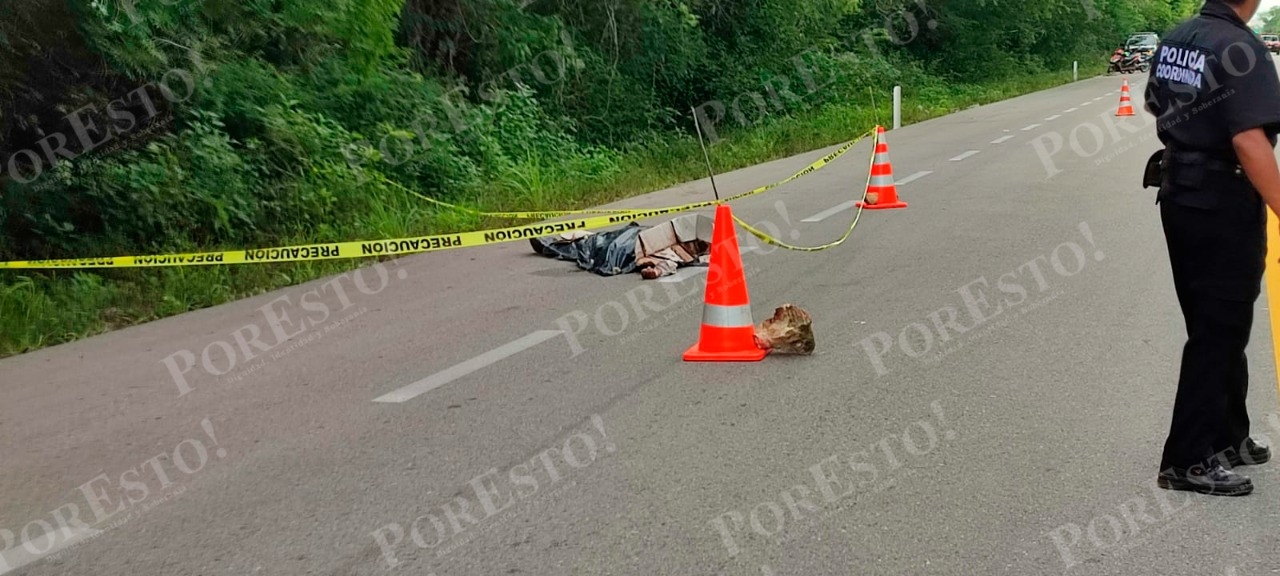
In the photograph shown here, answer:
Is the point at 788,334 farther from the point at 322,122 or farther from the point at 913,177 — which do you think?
the point at 913,177

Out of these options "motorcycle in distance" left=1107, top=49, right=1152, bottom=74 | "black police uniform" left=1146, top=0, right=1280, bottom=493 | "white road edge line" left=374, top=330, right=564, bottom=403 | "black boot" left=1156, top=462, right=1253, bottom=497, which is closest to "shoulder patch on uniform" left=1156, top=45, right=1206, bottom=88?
"black police uniform" left=1146, top=0, right=1280, bottom=493

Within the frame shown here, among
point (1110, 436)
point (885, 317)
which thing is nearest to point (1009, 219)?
point (885, 317)

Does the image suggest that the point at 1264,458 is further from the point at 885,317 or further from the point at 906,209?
the point at 906,209

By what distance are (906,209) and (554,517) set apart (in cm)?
809

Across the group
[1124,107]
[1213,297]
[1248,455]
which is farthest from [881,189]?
[1124,107]

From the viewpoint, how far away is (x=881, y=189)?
11.7 meters

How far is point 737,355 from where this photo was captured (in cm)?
619

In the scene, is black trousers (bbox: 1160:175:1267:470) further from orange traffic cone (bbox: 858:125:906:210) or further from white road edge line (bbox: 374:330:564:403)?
orange traffic cone (bbox: 858:125:906:210)

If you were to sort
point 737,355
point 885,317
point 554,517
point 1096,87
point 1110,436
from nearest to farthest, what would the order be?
point 554,517
point 1110,436
point 737,355
point 885,317
point 1096,87

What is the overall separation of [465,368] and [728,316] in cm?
142

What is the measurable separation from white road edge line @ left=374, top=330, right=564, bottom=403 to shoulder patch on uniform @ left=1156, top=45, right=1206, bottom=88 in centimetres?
362

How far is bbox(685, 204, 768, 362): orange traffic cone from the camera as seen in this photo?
622 cm

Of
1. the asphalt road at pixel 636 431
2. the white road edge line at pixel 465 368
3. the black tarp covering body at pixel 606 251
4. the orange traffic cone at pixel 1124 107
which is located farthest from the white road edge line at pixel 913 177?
the orange traffic cone at pixel 1124 107

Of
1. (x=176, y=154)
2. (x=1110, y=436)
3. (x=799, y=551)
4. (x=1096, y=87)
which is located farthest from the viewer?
(x=1096, y=87)
